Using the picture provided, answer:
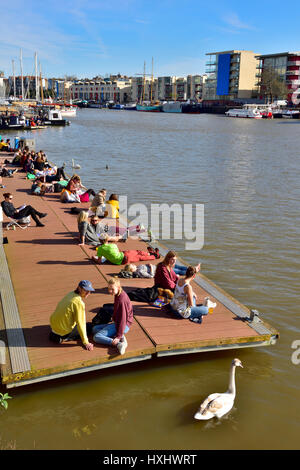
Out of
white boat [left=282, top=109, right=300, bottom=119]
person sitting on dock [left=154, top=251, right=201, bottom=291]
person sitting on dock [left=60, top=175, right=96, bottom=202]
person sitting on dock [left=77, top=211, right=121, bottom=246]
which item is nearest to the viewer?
person sitting on dock [left=154, top=251, right=201, bottom=291]

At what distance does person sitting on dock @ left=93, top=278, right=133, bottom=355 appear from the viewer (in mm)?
6660

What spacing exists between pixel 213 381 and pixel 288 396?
4.16 ft

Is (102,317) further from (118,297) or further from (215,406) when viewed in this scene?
(215,406)

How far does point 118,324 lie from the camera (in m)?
6.86

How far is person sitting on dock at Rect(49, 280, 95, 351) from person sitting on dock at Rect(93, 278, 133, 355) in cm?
28

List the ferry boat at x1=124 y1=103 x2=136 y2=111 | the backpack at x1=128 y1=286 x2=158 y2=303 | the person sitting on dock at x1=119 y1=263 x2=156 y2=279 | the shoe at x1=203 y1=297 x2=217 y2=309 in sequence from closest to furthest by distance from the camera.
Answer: the shoe at x1=203 y1=297 x2=217 y2=309
the backpack at x1=128 y1=286 x2=158 y2=303
the person sitting on dock at x1=119 y1=263 x2=156 y2=279
the ferry boat at x1=124 y1=103 x2=136 y2=111

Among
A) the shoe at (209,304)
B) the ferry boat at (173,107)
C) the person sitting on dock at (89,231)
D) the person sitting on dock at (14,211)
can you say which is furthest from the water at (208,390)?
the ferry boat at (173,107)

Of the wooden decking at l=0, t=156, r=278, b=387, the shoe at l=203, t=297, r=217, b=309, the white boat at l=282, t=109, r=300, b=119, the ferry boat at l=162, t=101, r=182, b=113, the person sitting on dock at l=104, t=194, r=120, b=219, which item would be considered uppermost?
the ferry boat at l=162, t=101, r=182, b=113

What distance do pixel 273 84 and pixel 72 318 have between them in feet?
450

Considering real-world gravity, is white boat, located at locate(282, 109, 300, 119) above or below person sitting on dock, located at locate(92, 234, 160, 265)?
above

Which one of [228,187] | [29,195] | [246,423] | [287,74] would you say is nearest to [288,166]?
[228,187]

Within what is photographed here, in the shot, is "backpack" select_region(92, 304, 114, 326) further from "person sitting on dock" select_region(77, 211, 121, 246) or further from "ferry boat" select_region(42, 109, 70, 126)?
"ferry boat" select_region(42, 109, 70, 126)

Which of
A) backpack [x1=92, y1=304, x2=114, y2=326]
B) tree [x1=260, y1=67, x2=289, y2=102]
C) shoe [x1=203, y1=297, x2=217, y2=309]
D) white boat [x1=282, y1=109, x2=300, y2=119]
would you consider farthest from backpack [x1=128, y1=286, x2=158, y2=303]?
tree [x1=260, y1=67, x2=289, y2=102]
